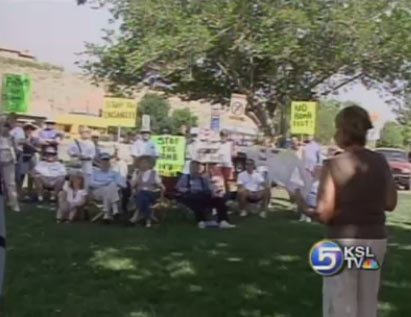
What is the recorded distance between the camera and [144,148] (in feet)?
46.9

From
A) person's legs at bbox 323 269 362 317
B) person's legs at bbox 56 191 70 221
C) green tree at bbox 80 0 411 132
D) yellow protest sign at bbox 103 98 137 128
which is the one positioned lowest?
person's legs at bbox 56 191 70 221

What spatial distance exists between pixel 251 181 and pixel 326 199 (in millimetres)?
10129

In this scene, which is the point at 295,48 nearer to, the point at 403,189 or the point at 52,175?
the point at 403,189

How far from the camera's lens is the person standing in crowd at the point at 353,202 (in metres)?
3.89

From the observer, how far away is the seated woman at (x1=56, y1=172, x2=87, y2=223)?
1184 cm

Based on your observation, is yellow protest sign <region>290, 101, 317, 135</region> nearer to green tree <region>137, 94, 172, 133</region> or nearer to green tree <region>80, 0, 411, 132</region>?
green tree <region>80, 0, 411, 132</region>

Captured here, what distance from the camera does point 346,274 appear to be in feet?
12.7

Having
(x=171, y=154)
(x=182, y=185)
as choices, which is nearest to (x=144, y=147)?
(x=171, y=154)

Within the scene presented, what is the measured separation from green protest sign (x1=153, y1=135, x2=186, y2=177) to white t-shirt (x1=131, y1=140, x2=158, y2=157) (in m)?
0.64

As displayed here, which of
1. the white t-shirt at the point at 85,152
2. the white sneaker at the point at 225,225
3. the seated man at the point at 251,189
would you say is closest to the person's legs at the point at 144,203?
the white sneaker at the point at 225,225

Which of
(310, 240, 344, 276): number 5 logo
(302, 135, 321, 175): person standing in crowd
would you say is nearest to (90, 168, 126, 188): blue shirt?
(302, 135, 321, 175): person standing in crowd

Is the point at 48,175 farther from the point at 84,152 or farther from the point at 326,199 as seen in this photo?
the point at 326,199

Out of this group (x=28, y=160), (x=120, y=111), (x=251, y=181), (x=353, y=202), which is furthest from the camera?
(x=120, y=111)

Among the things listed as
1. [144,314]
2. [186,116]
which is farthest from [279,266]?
[186,116]
